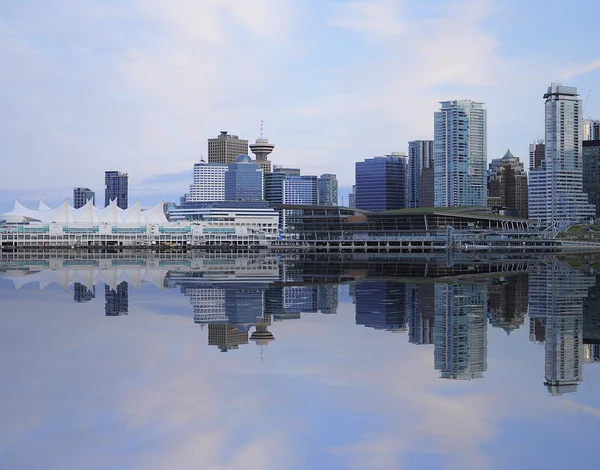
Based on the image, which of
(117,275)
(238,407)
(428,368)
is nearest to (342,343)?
(428,368)

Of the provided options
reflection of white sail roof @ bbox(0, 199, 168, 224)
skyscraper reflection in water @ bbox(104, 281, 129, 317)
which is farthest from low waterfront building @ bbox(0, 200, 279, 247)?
skyscraper reflection in water @ bbox(104, 281, 129, 317)

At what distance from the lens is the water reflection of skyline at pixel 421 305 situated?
23.2 meters

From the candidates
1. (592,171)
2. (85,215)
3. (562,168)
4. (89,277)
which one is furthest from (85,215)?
(592,171)

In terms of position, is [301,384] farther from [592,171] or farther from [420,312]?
[592,171]

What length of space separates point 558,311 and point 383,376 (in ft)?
51.7

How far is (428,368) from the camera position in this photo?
2077 centimetres

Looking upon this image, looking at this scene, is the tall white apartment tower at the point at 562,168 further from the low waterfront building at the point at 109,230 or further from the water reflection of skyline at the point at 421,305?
the water reflection of skyline at the point at 421,305

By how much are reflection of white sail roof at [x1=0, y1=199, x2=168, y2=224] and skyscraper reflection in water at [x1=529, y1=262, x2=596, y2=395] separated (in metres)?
109

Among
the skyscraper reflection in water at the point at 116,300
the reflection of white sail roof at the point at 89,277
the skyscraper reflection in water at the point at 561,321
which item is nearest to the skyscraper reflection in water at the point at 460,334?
the skyscraper reflection in water at the point at 561,321

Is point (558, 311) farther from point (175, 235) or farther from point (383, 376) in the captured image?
point (175, 235)

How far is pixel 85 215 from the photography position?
5871 inches

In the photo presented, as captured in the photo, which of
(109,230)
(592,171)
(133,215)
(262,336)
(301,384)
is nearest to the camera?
(301,384)

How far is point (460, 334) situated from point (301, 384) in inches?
364

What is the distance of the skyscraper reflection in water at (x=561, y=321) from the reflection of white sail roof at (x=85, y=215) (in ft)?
358
